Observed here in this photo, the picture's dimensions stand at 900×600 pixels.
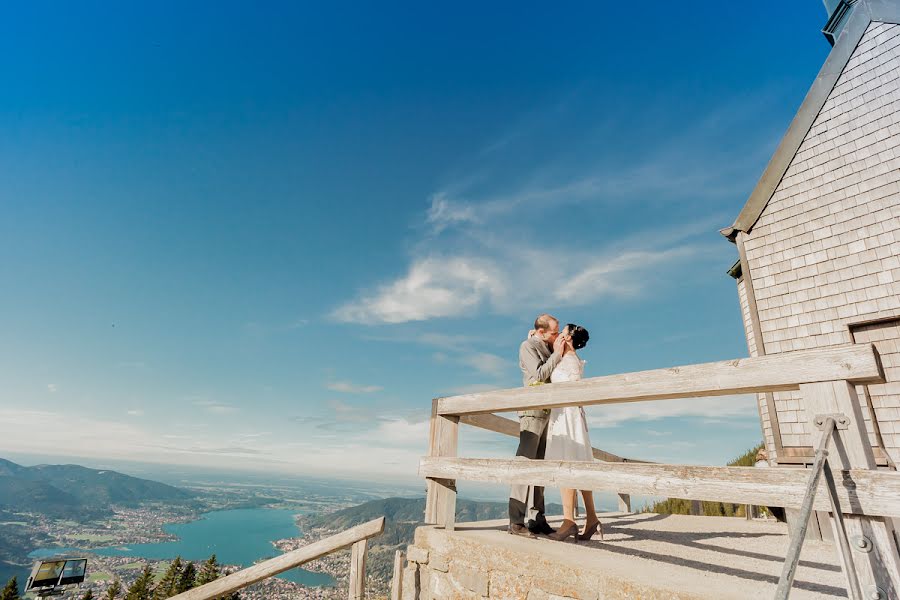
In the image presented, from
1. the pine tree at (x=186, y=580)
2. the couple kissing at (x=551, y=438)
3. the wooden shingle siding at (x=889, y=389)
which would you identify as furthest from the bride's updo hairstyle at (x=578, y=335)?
the pine tree at (x=186, y=580)

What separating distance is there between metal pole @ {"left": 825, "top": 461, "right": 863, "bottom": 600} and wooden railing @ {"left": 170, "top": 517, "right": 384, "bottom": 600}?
115 inches

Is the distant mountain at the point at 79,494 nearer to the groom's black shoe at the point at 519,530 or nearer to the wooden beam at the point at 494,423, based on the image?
the wooden beam at the point at 494,423

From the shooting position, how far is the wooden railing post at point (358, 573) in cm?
371

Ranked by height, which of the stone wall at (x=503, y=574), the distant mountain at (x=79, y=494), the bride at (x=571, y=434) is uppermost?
the bride at (x=571, y=434)

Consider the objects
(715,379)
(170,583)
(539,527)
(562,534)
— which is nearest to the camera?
(715,379)

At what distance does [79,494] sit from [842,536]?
246m

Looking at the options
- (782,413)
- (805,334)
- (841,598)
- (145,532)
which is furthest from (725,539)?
(145,532)

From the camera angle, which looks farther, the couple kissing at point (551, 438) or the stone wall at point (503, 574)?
the couple kissing at point (551, 438)

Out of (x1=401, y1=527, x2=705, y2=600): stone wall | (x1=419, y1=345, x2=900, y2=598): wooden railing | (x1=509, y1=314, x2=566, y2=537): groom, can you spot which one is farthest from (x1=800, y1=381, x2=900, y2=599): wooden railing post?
(x1=509, y1=314, x2=566, y2=537): groom

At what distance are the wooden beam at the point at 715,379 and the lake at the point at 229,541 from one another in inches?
3549

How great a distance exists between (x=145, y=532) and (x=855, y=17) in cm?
16428

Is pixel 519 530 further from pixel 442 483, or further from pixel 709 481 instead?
pixel 709 481

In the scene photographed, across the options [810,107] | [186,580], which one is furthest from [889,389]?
[186,580]

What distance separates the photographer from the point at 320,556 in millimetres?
3750
